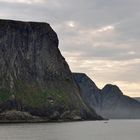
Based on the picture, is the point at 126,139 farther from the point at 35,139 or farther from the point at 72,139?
the point at 35,139

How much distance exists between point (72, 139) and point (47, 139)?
319 inches

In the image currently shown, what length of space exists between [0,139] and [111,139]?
36.9 m

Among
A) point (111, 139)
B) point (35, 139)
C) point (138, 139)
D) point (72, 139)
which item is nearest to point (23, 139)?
point (35, 139)

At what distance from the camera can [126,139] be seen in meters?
152

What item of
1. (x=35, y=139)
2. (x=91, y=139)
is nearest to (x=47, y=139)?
(x=35, y=139)

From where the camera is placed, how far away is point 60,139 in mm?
146375

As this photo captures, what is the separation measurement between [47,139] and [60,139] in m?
4.32

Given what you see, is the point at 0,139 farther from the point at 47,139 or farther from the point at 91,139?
the point at 91,139

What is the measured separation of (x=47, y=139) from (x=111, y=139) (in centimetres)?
2194

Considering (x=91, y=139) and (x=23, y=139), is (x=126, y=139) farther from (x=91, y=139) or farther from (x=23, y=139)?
(x=23, y=139)

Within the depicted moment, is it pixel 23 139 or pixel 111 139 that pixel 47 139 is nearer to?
pixel 23 139

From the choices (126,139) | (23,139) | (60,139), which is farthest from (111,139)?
(23,139)

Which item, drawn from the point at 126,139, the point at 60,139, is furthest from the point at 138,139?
the point at 60,139

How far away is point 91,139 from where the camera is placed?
489 feet
